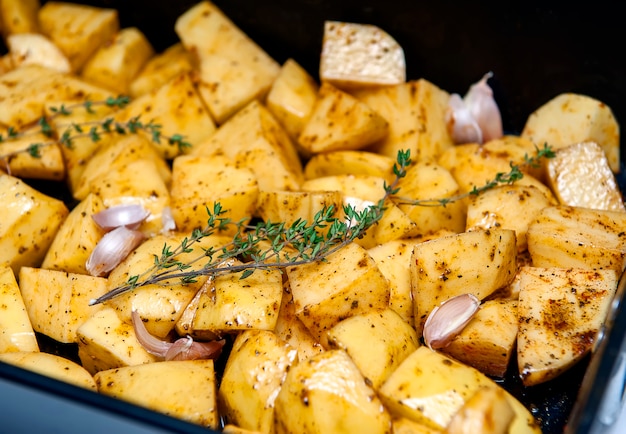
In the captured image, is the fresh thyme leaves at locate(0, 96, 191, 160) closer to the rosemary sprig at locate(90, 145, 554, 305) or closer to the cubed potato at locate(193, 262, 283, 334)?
the rosemary sprig at locate(90, 145, 554, 305)

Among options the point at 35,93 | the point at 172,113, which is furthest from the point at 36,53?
the point at 172,113

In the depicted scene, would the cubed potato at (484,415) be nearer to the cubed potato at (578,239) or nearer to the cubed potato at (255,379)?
the cubed potato at (255,379)

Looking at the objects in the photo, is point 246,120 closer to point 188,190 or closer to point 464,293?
point 188,190

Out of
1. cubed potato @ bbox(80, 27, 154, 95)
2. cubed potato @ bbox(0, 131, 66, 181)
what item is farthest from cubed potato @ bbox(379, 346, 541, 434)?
cubed potato @ bbox(80, 27, 154, 95)

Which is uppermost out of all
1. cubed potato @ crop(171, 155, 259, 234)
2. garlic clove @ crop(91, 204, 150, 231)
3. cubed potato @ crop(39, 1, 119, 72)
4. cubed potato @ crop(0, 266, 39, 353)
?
cubed potato @ crop(39, 1, 119, 72)

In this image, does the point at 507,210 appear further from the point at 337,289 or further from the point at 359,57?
the point at 359,57

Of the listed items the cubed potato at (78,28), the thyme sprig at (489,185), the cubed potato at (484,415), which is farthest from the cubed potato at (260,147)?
the cubed potato at (484,415)
